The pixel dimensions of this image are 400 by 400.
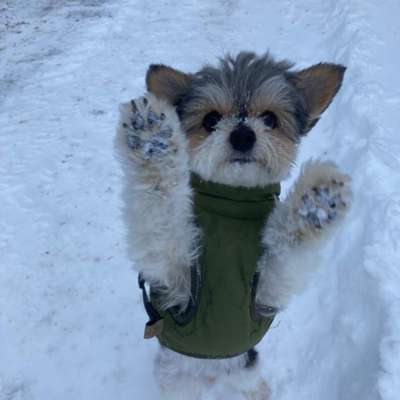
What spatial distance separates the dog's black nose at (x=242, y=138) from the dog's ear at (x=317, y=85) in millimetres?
553

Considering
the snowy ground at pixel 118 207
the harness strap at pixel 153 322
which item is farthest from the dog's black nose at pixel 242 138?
the snowy ground at pixel 118 207

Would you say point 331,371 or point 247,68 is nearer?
point 247,68

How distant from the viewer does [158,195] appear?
2.34 meters

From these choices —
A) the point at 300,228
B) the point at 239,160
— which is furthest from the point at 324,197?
the point at 239,160

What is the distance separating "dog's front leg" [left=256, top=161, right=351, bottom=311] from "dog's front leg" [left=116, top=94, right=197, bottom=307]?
0.44 m

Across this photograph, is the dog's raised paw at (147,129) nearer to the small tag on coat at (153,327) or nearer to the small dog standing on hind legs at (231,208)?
the small dog standing on hind legs at (231,208)

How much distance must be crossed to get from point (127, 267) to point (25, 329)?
1033 millimetres

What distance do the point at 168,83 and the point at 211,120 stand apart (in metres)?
0.37

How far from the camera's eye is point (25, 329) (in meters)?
4.20

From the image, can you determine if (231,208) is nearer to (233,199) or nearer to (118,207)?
(233,199)

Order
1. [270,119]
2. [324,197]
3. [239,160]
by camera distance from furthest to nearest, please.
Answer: [270,119] < [239,160] < [324,197]

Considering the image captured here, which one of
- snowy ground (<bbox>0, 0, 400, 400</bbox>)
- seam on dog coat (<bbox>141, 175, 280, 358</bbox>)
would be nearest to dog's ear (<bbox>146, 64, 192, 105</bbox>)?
seam on dog coat (<bbox>141, 175, 280, 358</bbox>)

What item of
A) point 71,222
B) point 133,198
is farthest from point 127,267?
point 133,198

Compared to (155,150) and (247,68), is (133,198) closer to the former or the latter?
(155,150)
